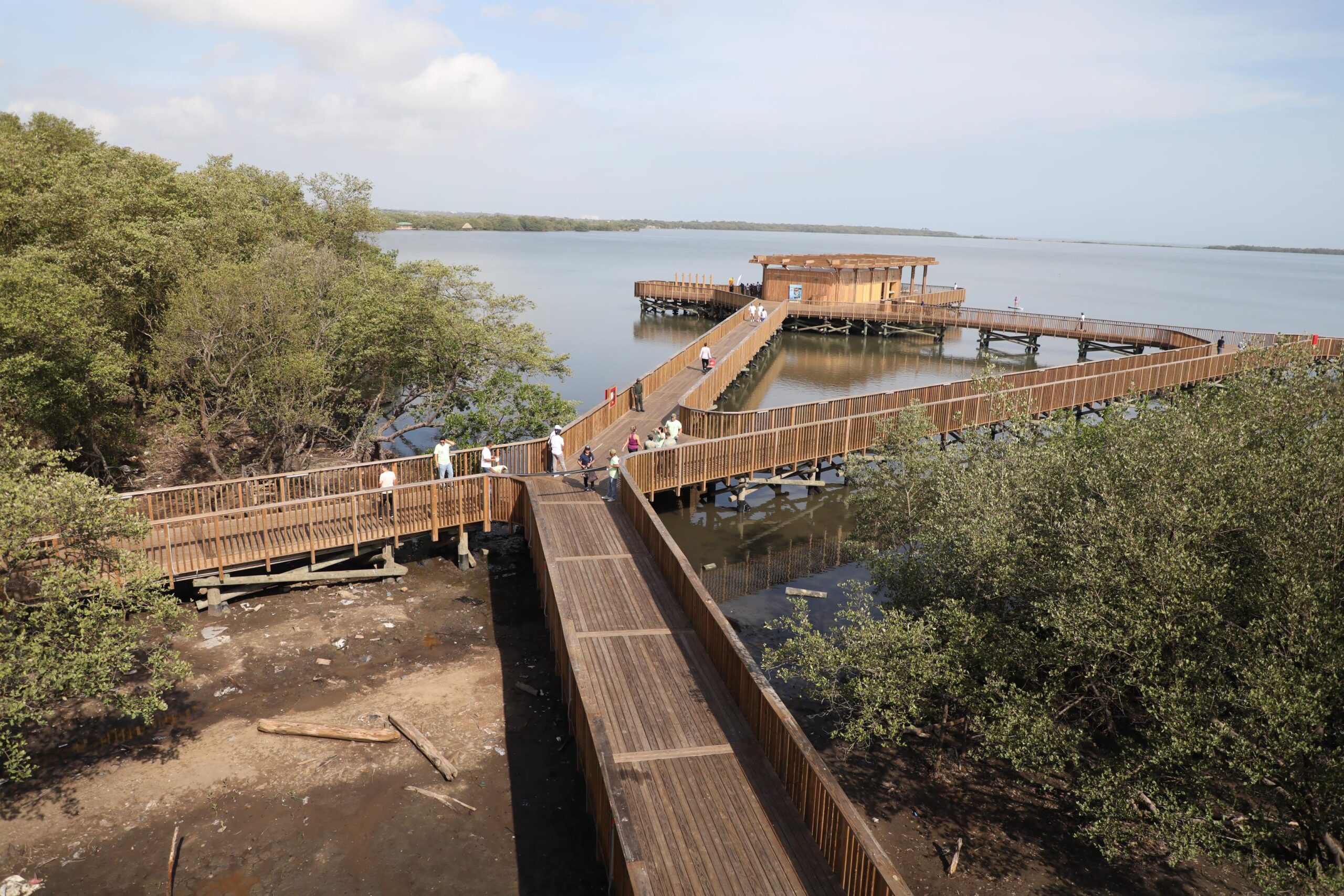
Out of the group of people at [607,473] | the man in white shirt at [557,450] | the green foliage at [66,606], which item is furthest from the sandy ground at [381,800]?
the man in white shirt at [557,450]

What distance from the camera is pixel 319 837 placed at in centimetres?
1095

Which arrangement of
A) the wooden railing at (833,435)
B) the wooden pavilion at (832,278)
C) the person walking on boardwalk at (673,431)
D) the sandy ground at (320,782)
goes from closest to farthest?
the sandy ground at (320,782) < the wooden railing at (833,435) < the person walking on boardwalk at (673,431) < the wooden pavilion at (832,278)

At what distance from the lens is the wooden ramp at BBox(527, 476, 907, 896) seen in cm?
868

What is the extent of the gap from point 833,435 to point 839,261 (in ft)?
118

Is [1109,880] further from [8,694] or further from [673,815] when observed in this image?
[8,694]

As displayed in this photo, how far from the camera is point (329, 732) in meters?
13.0

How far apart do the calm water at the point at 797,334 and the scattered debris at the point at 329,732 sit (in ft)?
26.3

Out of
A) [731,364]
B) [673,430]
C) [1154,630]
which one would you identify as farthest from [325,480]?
[731,364]

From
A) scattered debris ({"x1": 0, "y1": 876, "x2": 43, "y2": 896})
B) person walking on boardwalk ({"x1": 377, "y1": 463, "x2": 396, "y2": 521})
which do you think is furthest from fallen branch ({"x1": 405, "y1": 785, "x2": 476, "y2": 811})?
person walking on boardwalk ({"x1": 377, "y1": 463, "x2": 396, "y2": 521})

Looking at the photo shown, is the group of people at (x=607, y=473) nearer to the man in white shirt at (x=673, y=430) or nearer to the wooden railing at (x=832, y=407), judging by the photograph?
the man in white shirt at (x=673, y=430)

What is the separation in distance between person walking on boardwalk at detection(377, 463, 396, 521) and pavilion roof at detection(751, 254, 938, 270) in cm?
4473

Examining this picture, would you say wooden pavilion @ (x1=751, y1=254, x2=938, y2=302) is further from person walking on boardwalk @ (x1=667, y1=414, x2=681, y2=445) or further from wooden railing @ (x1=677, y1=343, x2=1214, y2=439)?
person walking on boardwalk @ (x1=667, y1=414, x2=681, y2=445)

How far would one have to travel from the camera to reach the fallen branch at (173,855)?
10.0 m

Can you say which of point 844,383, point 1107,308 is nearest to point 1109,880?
point 844,383
